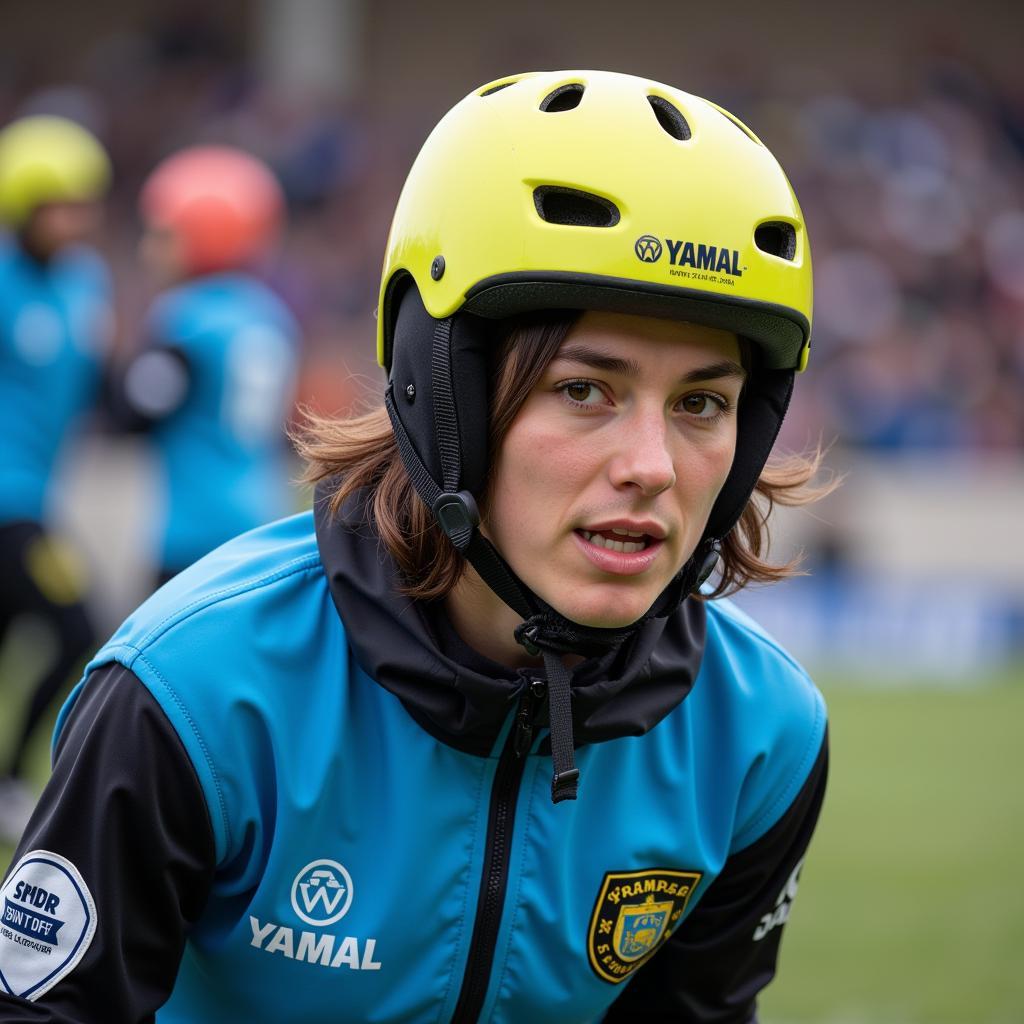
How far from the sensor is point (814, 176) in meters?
20.1

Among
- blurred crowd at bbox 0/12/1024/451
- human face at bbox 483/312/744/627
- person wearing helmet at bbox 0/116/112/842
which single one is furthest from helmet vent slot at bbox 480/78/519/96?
blurred crowd at bbox 0/12/1024/451

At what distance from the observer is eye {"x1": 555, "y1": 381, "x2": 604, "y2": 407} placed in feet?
8.22

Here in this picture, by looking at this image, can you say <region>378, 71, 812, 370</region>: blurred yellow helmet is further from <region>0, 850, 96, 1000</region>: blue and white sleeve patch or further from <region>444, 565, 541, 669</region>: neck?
<region>0, 850, 96, 1000</region>: blue and white sleeve patch

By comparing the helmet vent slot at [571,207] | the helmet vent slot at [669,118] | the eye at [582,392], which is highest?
the helmet vent slot at [669,118]

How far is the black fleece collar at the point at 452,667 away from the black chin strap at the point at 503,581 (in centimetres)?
5

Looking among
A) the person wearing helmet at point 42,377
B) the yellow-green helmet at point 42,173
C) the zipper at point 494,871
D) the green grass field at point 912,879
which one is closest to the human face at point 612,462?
the zipper at point 494,871

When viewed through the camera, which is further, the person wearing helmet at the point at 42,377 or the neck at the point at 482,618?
the person wearing helmet at the point at 42,377

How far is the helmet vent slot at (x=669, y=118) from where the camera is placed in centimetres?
262

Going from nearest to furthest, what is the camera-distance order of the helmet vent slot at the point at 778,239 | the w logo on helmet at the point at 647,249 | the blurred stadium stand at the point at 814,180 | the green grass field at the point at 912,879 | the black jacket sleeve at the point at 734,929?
the w logo on helmet at the point at 647,249, the helmet vent slot at the point at 778,239, the black jacket sleeve at the point at 734,929, the green grass field at the point at 912,879, the blurred stadium stand at the point at 814,180

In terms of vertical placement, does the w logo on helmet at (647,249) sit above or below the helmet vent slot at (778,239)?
below

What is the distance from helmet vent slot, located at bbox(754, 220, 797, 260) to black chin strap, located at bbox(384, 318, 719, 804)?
1.78 feet

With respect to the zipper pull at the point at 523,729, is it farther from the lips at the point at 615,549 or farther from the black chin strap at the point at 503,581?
the lips at the point at 615,549

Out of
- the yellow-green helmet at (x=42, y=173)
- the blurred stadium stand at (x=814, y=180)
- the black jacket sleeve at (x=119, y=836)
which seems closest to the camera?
the black jacket sleeve at (x=119, y=836)

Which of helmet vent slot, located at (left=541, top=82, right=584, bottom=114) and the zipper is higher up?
helmet vent slot, located at (left=541, top=82, right=584, bottom=114)
